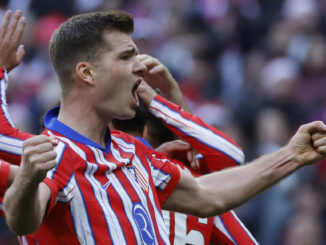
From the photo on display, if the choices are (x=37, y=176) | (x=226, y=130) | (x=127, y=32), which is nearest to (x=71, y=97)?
(x=127, y=32)

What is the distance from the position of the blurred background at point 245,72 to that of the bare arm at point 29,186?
16.0ft

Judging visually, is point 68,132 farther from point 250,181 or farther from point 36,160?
point 250,181

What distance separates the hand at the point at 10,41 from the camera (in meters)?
3.59

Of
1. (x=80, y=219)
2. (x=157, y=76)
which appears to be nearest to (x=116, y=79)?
(x=80, y=219)

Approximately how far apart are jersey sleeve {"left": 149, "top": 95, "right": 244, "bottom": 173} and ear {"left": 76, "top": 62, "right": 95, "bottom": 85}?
0.91m

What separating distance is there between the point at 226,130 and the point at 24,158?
5633 mm

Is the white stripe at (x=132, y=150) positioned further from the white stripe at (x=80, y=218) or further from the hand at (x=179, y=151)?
the hand at (x=179, y=151)

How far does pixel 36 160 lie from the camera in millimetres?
2324

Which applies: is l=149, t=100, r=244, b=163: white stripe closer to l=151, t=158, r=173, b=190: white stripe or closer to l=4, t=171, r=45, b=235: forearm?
l=151, t=158, r=173, b=190: white stripe

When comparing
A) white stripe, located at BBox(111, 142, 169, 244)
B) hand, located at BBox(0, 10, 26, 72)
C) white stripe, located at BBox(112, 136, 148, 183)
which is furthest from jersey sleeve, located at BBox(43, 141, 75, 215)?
hand, located at BBox(0, 10, 26, 72)

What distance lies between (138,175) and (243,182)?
1.74 ft

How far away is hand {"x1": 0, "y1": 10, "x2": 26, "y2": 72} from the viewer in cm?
359

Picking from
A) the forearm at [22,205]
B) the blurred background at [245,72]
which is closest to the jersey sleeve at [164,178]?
the forearm at [22,205]

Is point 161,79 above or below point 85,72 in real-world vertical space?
below
